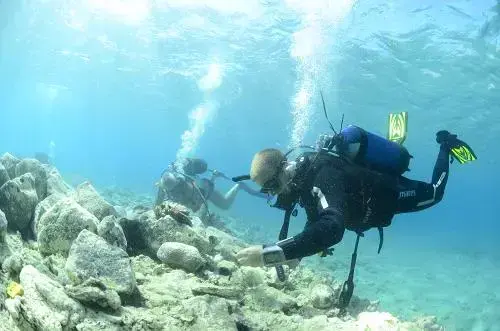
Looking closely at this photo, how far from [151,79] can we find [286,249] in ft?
128

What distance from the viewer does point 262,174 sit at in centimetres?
437

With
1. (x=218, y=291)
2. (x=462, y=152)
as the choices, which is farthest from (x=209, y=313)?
(x=462, y=152)

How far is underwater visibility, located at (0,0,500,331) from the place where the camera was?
3.45 meters

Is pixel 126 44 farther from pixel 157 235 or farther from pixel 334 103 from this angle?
pixel 157 235

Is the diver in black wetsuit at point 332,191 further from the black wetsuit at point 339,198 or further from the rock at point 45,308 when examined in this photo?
the rock at point 45,308

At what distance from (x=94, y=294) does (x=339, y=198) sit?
2463 mm

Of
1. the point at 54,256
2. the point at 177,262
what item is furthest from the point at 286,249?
the point at 54,256

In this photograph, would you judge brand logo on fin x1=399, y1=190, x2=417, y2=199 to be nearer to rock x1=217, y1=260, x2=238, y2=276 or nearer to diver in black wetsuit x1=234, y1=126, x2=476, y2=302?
diver in black wetsuit x1=234, y1=126, x2=476, y2=302

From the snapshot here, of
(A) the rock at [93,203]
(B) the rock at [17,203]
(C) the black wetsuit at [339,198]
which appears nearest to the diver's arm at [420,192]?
(C) the black wetsuit at [339,198]

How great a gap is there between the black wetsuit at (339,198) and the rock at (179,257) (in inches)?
45.0

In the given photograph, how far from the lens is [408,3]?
18281 mm

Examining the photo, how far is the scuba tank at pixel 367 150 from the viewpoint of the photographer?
459cm

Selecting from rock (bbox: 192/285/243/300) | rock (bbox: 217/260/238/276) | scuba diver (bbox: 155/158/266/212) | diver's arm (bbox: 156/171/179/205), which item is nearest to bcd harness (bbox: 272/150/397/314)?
rock (bbox: 217/260/238/276)

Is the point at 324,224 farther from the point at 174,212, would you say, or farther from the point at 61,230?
the point at 61,230
